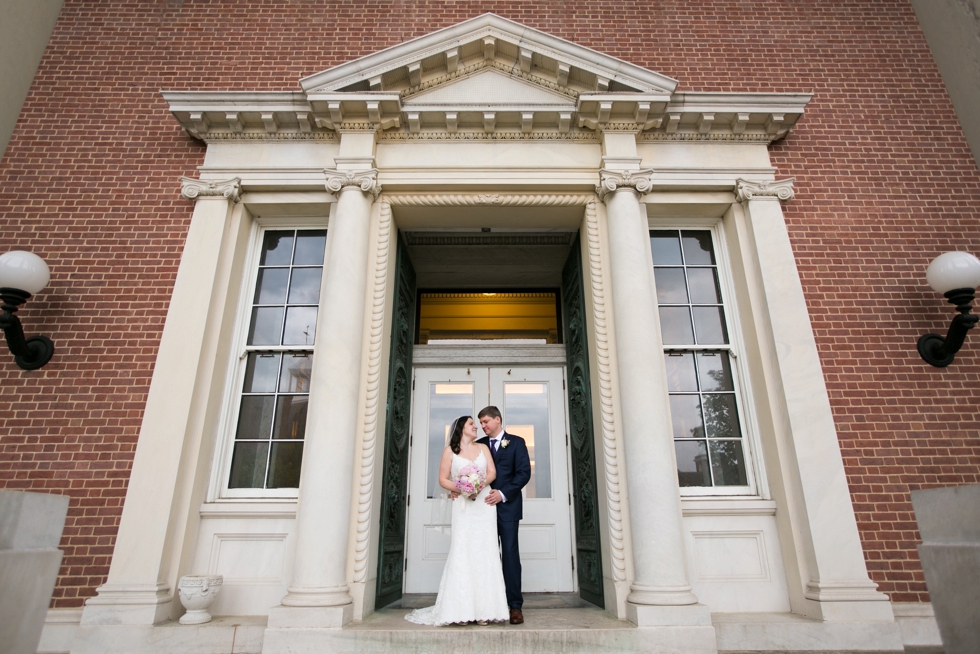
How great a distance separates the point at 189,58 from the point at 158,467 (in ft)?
16.3

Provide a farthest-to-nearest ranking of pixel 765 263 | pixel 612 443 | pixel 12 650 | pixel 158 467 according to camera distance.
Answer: pixel 765 263
pixel 612 443
pixel 158 467
pixel 12 650

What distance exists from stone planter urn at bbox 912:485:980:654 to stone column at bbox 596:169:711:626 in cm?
278

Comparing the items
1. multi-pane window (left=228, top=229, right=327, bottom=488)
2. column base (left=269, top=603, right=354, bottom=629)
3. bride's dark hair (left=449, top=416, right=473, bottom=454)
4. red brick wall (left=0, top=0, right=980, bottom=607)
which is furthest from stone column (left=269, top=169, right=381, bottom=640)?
red brick wall (left=0, top=0, right=980, bottom=607)

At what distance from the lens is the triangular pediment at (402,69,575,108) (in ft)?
19.5

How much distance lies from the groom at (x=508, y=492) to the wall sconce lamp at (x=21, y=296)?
4.33 metres

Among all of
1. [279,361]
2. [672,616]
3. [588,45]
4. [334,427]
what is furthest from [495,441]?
[588,45]

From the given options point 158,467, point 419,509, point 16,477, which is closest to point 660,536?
point 419,509

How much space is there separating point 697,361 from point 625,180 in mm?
2069

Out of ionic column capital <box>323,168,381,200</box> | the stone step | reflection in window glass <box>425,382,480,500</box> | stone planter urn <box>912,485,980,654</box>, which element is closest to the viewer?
stone planter urn <box>912,485,980,654</box>

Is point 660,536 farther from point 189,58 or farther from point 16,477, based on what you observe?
point 189,58

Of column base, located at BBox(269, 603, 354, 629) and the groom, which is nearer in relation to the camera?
column base, located at BBox(269, 603, 354, 629)

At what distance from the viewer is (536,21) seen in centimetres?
679

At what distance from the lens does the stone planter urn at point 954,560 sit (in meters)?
1.66

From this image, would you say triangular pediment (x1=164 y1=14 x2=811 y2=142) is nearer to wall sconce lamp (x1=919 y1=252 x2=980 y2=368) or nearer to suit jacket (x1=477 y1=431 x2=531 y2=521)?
wall sconce lamp (x1=919 y1=252 x2=980 y2=368)
